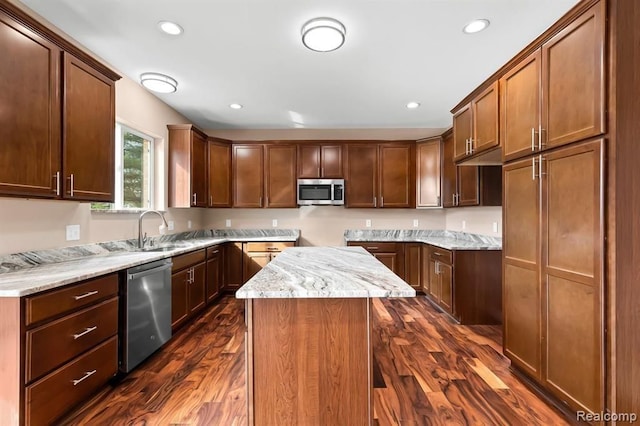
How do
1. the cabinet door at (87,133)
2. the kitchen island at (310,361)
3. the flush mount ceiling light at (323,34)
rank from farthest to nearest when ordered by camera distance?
the flush mount ceiling light at (323,34)
the cabinet door at (87,133)
the kitchen island at (310,361)

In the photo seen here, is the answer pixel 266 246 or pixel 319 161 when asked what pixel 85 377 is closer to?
pixel 266 246

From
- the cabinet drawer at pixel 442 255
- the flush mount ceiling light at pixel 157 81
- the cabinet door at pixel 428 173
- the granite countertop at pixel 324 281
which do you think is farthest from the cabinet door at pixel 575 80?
the flush mount ceiling light at pixel 157 81

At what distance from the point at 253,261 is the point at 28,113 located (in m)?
3.02

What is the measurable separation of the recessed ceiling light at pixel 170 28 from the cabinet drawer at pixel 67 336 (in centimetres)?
205

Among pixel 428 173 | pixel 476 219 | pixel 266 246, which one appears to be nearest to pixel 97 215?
pixel 266 246

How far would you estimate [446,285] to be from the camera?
Result: 3.53 metres

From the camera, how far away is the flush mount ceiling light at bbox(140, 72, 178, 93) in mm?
2895

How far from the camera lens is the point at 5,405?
4.74ft

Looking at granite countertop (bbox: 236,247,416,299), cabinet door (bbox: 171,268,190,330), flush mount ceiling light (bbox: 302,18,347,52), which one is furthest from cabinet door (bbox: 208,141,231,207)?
granite countertop (bbox: 236,247,416,299)

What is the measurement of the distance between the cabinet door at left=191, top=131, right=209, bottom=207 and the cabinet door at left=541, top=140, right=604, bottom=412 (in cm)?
379

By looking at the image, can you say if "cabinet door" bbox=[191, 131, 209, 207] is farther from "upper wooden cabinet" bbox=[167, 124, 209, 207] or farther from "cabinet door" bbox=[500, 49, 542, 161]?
"cabinet door" bbox=[500, 49, 542, 161]

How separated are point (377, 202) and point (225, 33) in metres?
3.13

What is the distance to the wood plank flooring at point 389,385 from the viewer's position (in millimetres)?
1778

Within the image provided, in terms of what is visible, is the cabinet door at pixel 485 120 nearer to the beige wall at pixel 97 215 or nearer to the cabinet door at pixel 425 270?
the cabinet door at pixel 425 270
